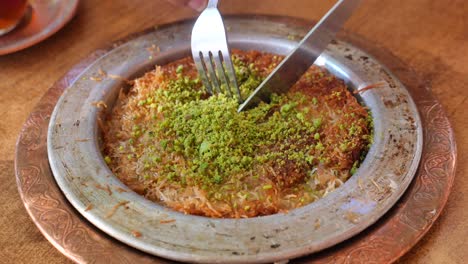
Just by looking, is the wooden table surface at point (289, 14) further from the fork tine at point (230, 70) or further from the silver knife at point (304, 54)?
the fork tine at point (230, 70)

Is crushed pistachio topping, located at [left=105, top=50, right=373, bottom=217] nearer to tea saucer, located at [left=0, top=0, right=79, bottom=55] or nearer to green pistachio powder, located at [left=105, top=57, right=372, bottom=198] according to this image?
green pistachio powder, located at [left=105, top=57, right=372, bottom=198]

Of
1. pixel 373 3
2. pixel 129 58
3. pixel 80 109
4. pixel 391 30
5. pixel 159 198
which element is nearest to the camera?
pixel 159 198

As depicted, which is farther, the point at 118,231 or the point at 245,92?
the point at 245,92

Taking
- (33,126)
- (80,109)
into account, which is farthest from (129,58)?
(33,126)

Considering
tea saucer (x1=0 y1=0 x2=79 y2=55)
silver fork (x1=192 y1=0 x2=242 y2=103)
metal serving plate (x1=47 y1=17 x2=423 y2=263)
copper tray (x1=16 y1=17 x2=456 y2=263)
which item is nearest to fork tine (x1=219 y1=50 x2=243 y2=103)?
silver fork (x1=192 y1=0 x2=242 y2=103)

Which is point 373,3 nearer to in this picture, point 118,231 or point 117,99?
point 117,99

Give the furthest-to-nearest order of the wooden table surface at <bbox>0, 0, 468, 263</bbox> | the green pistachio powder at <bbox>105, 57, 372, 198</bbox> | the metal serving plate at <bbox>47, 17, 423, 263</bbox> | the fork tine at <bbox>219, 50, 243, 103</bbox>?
the fork tine at <bbox>219, 50, 243, 103</bbox> < the green pistachio powder at <bbox>105, 57, 372, 198</bbox> < the wooden table surface at <bbox>0, 0, 468, 263</bbox> < the metal serving plate at <bbox>47, 17, 423, 263</bbox>
